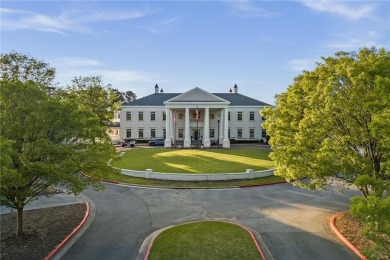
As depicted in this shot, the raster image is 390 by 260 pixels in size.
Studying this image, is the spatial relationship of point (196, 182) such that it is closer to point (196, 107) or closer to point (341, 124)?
point (341, 124)

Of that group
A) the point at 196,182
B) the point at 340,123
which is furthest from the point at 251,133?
the point at 340,123

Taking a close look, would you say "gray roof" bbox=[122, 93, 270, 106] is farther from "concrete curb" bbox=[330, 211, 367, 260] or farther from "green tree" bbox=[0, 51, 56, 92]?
"concrete curb" bbox=[330, 211, 367, 260]

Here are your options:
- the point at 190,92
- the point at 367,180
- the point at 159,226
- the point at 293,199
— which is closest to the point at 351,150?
the point at 367,180

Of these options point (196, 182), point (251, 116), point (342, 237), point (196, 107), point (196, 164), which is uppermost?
point (196, 107)

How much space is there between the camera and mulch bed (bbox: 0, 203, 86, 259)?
12.0 metres

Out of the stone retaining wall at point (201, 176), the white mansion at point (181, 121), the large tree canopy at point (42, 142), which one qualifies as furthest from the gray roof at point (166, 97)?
the large tree canopy at point (42, 142)

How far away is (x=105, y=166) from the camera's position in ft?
45.9

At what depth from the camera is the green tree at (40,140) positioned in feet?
37.2

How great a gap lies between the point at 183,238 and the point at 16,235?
7.75 meters

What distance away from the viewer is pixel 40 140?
11359 mm

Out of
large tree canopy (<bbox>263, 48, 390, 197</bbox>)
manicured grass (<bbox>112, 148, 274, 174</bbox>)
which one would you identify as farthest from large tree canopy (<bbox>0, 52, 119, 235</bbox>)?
manicured grass (<bbox>112, 148, 274, 174</bbox>)

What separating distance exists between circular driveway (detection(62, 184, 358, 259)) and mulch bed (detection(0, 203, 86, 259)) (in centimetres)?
105

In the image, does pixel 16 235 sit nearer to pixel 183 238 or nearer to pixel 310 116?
pixel 183 238

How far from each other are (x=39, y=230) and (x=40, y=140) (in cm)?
544
